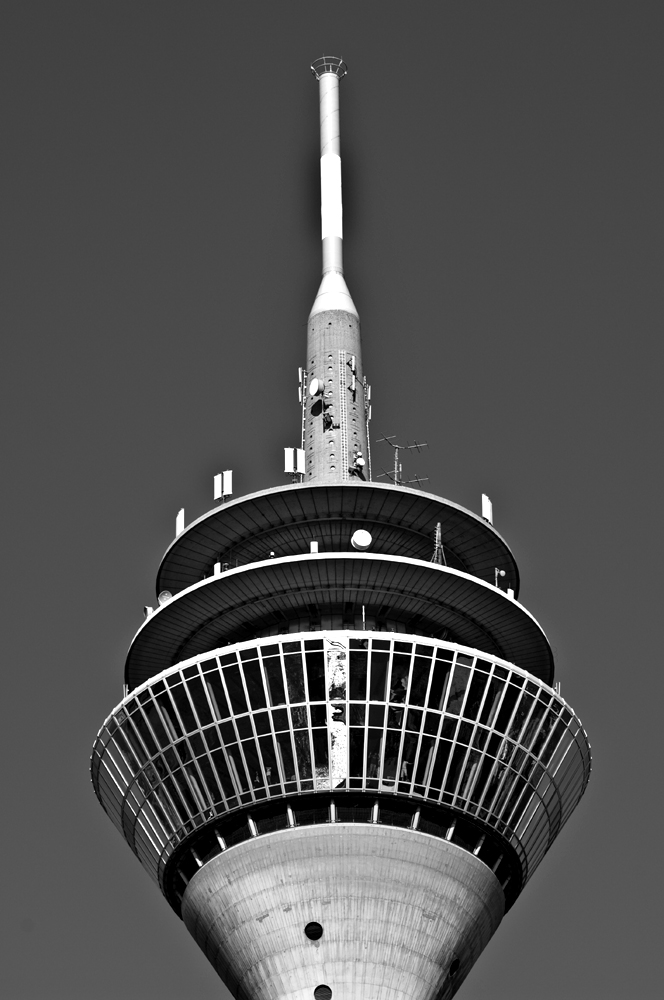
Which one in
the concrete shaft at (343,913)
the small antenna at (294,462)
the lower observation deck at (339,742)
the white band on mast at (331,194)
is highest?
the white band on mast at (331,194)

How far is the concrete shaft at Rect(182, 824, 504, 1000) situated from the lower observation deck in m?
1.01

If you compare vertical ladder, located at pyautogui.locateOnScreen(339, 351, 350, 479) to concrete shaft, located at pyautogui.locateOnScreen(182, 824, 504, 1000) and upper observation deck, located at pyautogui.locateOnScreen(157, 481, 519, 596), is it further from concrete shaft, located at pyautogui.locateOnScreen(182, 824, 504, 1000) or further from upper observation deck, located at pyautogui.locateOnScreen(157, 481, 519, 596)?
concrete shaft, located at pyautogui.locateOnScreen(182, 824, 504, 1000)

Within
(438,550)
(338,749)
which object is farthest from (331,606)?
(338,749)

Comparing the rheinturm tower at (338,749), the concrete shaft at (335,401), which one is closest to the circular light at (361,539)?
the rheinturm tower at (338,749)

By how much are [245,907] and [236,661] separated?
958cm

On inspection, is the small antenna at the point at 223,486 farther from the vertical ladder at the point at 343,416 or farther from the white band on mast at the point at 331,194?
the white band on mast at the point at 331,194

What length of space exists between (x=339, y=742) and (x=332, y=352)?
23524 mm

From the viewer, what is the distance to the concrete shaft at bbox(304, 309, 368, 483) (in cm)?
8775

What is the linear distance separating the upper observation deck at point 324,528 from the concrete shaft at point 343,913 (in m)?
13.0

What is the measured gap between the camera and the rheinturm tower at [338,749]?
7406 cm

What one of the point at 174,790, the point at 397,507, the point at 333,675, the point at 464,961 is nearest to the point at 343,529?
the point at 397,507

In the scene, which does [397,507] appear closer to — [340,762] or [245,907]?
[340,762]

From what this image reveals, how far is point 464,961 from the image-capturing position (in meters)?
75.6

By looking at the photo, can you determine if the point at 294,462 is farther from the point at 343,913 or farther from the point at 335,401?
the point at 343,913
